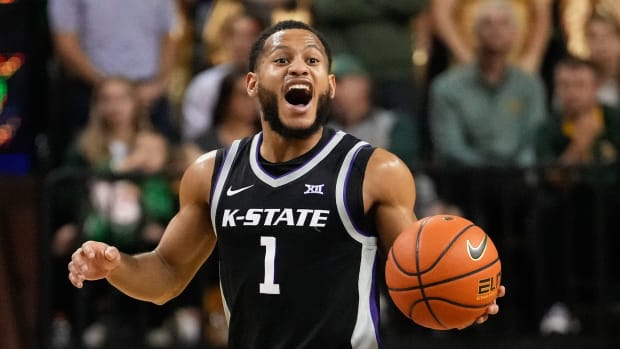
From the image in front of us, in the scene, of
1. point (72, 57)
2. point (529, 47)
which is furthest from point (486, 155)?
point (72, 57)

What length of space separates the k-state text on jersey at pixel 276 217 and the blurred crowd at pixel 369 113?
327cm

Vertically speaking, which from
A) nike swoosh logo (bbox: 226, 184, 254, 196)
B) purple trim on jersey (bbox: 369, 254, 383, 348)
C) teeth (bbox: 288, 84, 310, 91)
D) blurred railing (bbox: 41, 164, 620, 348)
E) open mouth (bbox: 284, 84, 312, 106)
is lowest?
blurred railing (bbox: 41, 164, 620, 348)

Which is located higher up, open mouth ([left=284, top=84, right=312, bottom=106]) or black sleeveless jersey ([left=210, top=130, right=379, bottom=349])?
open mouth ([left=284, top=84, right=312, bottom=106])

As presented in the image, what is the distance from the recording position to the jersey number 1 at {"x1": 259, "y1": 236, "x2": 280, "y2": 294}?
4.77 metres

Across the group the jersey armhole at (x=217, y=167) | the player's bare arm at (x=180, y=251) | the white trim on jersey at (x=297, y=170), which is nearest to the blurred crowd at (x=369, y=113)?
the player's bare arm at (x=180, y=251)

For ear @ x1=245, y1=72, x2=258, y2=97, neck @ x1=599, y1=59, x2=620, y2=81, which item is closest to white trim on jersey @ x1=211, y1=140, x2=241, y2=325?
ear @ x1=245, y1=72, x2=258, y2=97

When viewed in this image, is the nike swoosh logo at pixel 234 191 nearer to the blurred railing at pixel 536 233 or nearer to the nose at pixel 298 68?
the nose at pixel 298 68

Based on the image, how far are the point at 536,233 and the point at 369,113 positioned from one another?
157cm

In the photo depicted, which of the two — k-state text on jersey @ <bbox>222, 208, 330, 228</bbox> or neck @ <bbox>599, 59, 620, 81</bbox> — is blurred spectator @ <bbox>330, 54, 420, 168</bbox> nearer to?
neck @ <bbox>599, 59, 620, 81</bbox>

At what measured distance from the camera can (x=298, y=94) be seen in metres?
4.85

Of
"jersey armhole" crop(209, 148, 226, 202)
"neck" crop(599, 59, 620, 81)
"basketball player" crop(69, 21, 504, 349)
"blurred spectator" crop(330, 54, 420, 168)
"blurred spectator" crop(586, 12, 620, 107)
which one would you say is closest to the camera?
"basketball player" crop(69, 21, 504, 349)

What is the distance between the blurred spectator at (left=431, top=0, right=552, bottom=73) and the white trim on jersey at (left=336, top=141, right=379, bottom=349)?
500 cm

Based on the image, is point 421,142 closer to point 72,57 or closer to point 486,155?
point 486,155

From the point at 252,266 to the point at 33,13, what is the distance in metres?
5.02
